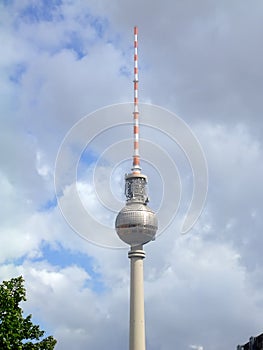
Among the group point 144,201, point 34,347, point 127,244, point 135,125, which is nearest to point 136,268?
point 127,244

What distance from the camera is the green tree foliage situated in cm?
5594

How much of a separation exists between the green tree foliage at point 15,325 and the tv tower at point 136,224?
102m

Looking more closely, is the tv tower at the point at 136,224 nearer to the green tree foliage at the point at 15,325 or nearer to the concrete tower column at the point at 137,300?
the concrete tower column at the point at 137,300

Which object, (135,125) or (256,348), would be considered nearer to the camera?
(256,348)

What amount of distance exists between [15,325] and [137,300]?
106500 millimetres

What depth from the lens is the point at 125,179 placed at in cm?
17425

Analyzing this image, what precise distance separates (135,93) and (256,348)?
9416cm

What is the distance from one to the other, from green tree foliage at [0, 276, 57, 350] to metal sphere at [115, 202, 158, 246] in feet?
348

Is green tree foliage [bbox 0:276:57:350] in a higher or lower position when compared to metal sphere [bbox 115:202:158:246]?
lower

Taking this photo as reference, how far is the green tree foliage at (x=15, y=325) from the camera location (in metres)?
55.9

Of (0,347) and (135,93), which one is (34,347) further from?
(135,93)

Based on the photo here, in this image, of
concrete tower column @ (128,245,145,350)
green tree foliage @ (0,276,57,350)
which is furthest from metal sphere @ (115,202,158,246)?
green tree foliage @ (0,276,57,350)

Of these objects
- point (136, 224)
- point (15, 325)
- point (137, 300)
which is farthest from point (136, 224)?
point (15, 325)

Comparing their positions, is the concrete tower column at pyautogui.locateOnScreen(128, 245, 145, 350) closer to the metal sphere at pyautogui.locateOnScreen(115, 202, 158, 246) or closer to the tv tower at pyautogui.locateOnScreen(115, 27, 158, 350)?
the tv tower at pyautogui.locateOnScreen(115, 27, 158, 350)
